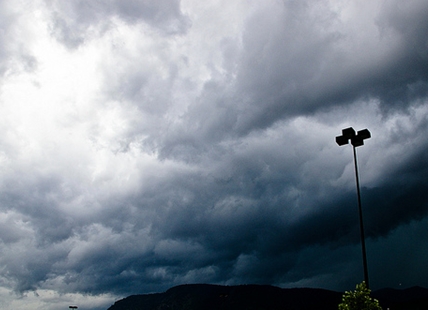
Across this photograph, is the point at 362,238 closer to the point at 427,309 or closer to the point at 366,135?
the point at 366,135

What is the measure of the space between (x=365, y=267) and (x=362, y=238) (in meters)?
1.63

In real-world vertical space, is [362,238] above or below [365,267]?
above

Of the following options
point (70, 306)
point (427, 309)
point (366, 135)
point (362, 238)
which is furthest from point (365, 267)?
point (427, 309)

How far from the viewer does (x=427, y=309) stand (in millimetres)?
199500

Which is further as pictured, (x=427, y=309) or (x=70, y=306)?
(x=427, y=309)

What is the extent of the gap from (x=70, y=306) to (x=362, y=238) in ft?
330

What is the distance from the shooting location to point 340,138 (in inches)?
909

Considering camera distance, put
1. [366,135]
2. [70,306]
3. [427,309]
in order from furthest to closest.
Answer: [427,309]
[70,306]
[366,135]

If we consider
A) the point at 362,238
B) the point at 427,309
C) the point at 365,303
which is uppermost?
the point at 362,238

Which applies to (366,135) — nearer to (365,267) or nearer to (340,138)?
(340,138)

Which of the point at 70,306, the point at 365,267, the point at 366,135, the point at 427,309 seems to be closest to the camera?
the point at 365,267

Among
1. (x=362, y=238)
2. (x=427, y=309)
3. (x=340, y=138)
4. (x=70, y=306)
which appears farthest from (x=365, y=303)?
(x=427, y=309)

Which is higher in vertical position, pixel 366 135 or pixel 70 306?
pixel 366 135

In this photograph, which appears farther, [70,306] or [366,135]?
[70,306]
